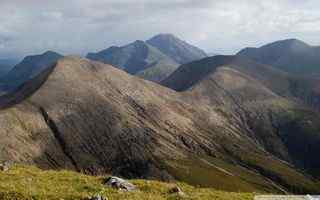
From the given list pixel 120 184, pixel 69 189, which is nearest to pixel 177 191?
pixel 120 184

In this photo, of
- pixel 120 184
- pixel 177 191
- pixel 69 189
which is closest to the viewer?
pixel 69 189

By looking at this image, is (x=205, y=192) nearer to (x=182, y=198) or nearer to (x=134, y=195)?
(x=182, y=198)

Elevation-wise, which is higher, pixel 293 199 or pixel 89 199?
pixel 89 199

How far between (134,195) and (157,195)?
2.00 m

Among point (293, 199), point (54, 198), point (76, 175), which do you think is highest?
point (54, 198)

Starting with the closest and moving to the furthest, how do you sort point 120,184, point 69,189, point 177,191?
1. point 69,189
2. point 120,184
3. point 177,191

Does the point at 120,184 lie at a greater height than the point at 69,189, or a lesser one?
lesser

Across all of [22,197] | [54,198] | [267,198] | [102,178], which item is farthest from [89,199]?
[267,198]

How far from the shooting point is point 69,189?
2831cm

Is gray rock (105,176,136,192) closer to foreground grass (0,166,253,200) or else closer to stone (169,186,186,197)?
foreground grass (0,166,253,200)

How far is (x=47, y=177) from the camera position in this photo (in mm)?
32906

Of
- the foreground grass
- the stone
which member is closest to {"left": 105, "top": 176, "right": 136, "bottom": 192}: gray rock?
the foreground grass

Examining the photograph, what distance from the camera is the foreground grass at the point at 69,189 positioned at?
25984 mm

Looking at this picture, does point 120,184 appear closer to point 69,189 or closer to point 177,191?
point 69,189
